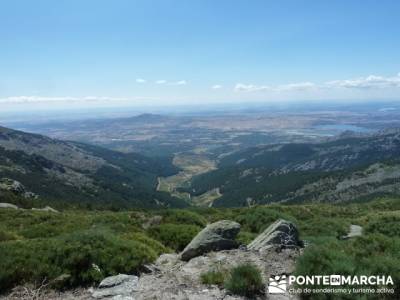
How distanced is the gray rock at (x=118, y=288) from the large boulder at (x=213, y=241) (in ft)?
9.56

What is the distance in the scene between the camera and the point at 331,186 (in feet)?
513

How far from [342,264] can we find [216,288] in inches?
142

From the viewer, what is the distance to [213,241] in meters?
15.3

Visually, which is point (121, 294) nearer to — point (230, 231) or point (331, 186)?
point (230, 231)

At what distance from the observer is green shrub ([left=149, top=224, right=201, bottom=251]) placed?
19.7m

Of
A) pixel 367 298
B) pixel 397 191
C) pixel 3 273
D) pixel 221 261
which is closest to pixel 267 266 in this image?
pixel 221 261

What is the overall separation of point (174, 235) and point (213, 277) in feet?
28.4

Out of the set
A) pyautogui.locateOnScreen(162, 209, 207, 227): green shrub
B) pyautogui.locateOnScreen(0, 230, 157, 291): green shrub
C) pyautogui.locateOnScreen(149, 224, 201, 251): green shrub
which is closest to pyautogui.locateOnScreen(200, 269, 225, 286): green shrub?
pyautogui.locateOnScreen(0, 230, 157, 291): green shrub

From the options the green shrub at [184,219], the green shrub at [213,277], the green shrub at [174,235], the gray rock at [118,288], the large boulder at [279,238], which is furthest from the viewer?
the green shrub at [184,219]

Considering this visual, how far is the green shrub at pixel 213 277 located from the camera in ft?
38.4

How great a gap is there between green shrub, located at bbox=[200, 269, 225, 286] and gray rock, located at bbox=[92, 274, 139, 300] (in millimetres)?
2084

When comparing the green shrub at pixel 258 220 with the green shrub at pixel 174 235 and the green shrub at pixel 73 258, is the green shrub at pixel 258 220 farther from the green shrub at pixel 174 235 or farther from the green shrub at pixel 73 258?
the green shrub at pixel 73 258

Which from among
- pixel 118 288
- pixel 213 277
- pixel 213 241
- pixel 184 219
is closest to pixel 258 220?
pixel 184 219

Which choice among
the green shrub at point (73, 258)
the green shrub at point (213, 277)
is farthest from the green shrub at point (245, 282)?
the green shrub at point (73, 258)
